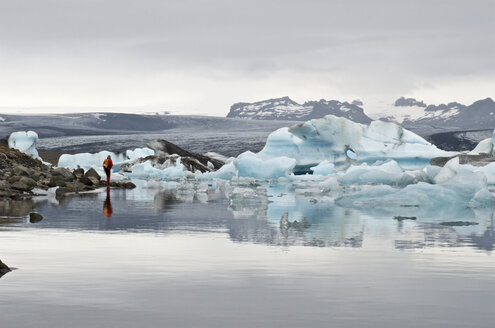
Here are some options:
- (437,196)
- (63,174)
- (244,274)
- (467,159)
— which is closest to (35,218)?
(244,274)

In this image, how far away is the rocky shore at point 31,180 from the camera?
696 inches

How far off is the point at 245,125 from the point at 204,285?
383 ft

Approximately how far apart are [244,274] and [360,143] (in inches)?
1214

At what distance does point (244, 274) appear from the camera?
19.4 ft

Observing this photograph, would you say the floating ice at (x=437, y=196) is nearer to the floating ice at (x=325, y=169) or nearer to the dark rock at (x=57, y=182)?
the dark rock at (x=57, y=182)

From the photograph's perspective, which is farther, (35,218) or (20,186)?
(20,186)

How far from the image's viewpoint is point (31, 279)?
217 inches

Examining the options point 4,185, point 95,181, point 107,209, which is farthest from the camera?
point 95,181

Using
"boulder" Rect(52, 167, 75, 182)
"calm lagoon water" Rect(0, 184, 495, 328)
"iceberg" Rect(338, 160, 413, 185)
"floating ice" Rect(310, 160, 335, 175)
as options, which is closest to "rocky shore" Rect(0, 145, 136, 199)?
"boulder" Rect(52, 167, 75, 182)

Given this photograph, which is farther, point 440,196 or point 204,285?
point 440,196

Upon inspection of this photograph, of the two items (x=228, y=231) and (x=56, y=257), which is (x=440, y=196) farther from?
(x=56, y=257)

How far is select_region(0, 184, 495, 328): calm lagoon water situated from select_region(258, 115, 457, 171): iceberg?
25041 mm

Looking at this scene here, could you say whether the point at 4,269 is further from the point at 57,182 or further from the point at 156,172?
the point at 156,172

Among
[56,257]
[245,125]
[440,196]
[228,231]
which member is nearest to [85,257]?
[56,257]
